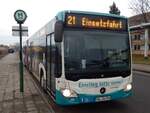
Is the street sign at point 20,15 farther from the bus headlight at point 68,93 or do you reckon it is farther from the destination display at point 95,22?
the bus headlight at point 68,93

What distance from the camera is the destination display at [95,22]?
28.1ft

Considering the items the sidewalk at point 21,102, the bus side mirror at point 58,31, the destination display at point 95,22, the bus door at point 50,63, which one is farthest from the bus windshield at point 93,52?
the sidewalk at point 21,102

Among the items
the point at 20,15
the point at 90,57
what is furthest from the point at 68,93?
the point at 20,15

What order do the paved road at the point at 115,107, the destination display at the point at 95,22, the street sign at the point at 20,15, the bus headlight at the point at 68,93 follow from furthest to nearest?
the street sign at the point at 20,15 → the paved road at the point at 115,107 → the destination display at the point at 95,22 → the bus headlight at the point at 68,93

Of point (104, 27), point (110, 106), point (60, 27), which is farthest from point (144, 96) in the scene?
point (60, 27)

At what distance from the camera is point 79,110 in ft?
30.6

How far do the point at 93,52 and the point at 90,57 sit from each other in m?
0.17

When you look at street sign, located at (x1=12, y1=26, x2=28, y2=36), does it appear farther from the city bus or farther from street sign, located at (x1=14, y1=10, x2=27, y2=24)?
the city bus

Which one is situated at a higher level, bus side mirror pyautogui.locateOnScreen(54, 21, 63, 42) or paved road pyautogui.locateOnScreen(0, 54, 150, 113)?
bus side mirror pyautogui.locateOnScreen(54, 21, 63, 42)

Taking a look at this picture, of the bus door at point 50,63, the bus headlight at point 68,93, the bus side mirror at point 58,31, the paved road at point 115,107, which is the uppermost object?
the bus side mirror at point 58,31

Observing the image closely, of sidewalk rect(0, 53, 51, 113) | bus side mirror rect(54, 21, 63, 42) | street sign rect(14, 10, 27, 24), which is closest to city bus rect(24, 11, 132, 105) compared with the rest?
bus side mirror rect(54, 21, 63, 42)

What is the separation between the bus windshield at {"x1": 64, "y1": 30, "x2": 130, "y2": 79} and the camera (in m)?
8.39

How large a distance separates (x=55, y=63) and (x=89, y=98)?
4.44ft

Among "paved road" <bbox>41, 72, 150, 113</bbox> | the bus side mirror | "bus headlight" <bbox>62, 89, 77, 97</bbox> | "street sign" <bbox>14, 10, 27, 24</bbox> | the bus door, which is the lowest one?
"paved road" <bbox>41, 72, 150, 113</bbox>
